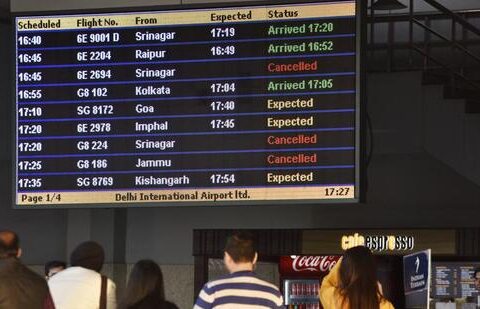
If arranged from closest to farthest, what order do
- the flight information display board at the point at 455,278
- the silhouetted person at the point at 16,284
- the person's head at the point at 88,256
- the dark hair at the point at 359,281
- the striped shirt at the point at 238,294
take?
the striped shirt at the point at 238,294, the dark hair at the point at 359,281, the silhouetted person at the point at 16,284, the person's head at the point at 88,256, the flight information display board at the point at 455,278

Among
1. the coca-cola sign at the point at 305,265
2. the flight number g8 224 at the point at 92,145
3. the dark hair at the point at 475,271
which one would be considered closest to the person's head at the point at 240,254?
the flight number g8 224 at the point at 92,145

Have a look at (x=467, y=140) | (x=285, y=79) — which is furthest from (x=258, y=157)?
(x=467, y=140)

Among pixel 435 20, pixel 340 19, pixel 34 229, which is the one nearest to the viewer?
pixel 340 19

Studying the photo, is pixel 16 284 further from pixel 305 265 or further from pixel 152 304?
pixel 305 265

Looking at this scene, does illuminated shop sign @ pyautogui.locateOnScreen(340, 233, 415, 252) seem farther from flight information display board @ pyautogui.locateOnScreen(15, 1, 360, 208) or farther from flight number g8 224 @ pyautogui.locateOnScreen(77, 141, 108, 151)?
flight number g8 224 @ pyautogui.locateOnScreen(77, 141, 108, 151)

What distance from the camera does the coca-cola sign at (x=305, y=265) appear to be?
1474 cm

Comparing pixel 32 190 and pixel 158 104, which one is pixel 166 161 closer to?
pixel 158 104

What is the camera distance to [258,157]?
1061 cm

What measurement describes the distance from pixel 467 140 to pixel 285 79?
3.07 m

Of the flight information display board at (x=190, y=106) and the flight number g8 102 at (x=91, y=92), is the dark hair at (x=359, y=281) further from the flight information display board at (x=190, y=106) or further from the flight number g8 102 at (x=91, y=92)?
the flight number g8 102 at (x=91, y=92)

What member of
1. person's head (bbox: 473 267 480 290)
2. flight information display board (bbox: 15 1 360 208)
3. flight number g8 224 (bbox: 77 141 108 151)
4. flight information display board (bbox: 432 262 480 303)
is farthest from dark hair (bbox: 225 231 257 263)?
flight information display board (bbox: 432 262 480 303)

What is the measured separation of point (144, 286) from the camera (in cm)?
695

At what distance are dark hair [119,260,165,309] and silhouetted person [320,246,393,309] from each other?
984 millimetres

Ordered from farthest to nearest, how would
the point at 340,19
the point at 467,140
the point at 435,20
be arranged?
1. the point at 435,20
2. the point at 467,140
3. the point at 340,19
